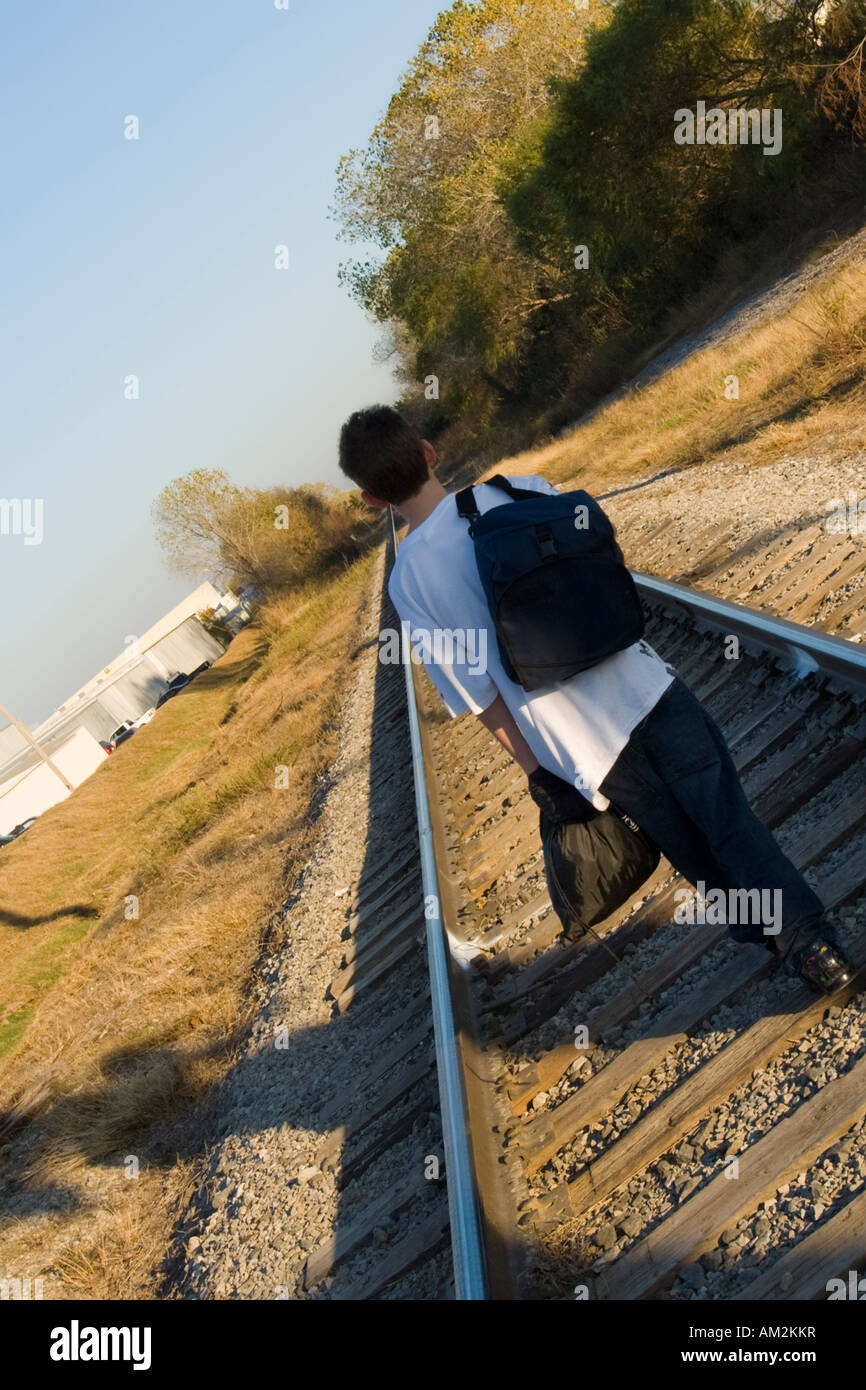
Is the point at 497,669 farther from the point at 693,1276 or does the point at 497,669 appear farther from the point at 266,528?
the point at 266,528

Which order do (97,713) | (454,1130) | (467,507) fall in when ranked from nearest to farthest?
(467,507) < (454,1130) < (97,713)

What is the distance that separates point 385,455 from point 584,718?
848 millimetres

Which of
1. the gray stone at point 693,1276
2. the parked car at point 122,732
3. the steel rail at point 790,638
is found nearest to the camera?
the gray stone at point 693,1276

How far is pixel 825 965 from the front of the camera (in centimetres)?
285

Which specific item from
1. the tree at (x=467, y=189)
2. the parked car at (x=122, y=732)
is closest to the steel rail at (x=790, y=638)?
the tree at (x=467, y=189)

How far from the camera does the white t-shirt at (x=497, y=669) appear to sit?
275cm

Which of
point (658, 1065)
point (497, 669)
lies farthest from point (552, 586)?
point (658, 1065)

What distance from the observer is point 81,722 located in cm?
7612

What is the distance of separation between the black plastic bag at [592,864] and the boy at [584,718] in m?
0.05

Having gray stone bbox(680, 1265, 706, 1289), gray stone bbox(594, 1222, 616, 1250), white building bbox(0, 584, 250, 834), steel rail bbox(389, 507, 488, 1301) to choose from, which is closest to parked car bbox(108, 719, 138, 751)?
white building bbox(0, 584, 250, 834)

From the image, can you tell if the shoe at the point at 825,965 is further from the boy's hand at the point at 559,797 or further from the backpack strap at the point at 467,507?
the backpack strap at the point at 467,507

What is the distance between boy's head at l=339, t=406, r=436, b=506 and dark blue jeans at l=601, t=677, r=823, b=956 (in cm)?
87
